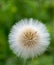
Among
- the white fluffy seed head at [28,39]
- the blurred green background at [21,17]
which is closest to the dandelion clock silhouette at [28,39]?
the white fluffy seed head at [28,39]

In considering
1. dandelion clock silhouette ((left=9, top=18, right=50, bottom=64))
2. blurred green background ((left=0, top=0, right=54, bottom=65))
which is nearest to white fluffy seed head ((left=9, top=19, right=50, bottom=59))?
dandelion clock silhouette ((left=9, top=18, right=50, bottom=64))

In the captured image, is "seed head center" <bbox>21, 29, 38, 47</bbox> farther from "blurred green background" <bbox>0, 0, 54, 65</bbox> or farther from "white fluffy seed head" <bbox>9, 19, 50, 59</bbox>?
"blurred green background" <bbox>0, 0, 54, 65</bbox>

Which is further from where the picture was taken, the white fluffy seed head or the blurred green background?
the blurred green background

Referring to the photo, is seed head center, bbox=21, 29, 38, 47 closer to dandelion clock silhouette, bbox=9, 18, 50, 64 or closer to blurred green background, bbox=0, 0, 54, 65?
dandelion clock silhouette, bbox=9, 18, 50, 64

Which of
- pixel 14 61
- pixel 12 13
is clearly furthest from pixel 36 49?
pixel 12 13

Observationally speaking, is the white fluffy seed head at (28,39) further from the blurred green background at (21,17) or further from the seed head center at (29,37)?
the blurred green background at (21,17)

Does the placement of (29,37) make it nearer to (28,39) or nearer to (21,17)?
(28,39)
